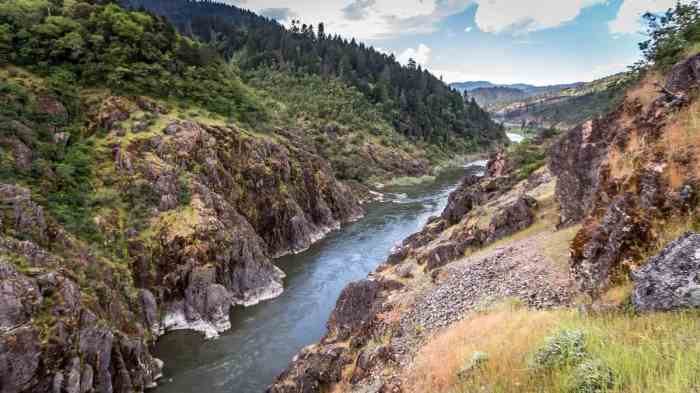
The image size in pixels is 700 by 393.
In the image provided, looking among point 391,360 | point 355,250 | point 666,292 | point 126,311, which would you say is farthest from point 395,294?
point 355,250

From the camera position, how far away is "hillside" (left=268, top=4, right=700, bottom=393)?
645 cm

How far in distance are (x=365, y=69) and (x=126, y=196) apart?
413ft

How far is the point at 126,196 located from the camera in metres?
34.5

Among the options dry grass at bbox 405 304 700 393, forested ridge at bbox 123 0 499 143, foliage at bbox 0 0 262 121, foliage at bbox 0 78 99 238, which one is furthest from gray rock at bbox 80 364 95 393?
forested ridge at bbox 123 0 499 143

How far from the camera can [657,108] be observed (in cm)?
1243

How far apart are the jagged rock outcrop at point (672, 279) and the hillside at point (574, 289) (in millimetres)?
22

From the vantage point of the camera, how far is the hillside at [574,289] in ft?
21.2

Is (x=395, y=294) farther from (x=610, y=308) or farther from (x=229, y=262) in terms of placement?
(x=229, y=262)

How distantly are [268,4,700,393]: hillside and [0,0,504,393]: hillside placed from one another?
11903 millimetres

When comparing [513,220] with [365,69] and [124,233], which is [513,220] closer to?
[124,233]

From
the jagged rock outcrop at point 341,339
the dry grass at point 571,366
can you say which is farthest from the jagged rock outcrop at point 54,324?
the dry grass at point 571,366

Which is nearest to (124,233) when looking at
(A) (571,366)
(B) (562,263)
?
(B) (562,263)

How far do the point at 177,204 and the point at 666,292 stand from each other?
35.7 metres

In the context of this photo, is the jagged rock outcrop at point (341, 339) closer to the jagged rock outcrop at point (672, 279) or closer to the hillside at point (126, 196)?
the jagged rock outcrop at point (672, 279)
